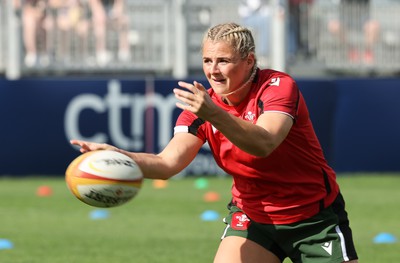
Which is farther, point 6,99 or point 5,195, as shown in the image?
point 6,99

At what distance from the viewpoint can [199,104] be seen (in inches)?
207

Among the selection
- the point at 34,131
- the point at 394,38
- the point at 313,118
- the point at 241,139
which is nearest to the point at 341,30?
the point at 394,38

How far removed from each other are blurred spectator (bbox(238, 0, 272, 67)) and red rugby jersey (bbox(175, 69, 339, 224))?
12673 millimetres

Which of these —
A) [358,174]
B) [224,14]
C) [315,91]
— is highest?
[224,14]

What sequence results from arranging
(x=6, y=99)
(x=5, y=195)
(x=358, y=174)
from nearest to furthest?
(x=5, y=195) → (x=6, y=99) → (x=358, y=174)

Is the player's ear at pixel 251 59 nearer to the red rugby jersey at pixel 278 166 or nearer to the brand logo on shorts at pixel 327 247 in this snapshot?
the red rugby jersey at pixel 278 166

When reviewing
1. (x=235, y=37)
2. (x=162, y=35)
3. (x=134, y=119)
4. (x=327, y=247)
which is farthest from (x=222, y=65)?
(x=162, y=35)

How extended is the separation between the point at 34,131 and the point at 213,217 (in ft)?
17.2

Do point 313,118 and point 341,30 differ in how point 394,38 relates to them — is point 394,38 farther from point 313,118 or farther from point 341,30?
point 313,118

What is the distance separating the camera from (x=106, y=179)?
19.3ft

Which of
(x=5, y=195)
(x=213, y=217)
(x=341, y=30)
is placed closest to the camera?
(x=213, y=217)

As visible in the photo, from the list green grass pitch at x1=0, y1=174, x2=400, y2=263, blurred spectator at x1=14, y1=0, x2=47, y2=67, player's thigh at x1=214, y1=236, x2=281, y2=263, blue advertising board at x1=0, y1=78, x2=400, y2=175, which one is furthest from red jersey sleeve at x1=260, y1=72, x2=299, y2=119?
blurred spectator at x1=14, y1=0, x2=47, y2=67

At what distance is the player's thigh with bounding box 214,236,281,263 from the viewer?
6211 millimetres

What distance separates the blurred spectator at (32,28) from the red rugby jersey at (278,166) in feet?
40.5
